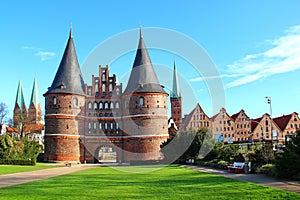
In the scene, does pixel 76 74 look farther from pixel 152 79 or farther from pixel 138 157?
pixel 138 157

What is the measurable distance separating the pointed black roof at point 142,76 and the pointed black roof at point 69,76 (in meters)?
7.79

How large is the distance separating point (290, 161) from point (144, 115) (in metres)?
33.3

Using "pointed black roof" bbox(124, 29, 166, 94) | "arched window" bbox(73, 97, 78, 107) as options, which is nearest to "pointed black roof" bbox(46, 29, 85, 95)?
"arched window" bbox(73, 97, 78, 107)

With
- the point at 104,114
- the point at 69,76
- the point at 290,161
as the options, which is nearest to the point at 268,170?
the point at 290,161

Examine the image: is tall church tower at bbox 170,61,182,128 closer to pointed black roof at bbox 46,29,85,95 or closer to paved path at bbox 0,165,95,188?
pointed black roof at bbox 46,29,85,95

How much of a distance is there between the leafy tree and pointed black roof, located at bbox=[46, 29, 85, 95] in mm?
37921

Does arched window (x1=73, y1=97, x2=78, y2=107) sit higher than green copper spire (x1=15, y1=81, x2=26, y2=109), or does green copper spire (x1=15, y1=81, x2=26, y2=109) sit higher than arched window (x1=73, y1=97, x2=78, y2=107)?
green copper spire (x1=15, y1=81, x2=26, y2=109)

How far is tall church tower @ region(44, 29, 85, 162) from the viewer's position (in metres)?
48.7

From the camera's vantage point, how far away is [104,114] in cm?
5284

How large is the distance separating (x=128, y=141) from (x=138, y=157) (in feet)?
10.7

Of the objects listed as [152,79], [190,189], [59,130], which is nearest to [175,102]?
[152,79]

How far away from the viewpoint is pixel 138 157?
48.9 m

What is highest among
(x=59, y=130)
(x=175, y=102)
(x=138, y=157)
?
(x=175, y=102)

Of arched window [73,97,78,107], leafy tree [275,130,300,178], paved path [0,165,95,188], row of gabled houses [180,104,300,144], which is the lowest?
paved path [0,165,95,188]
